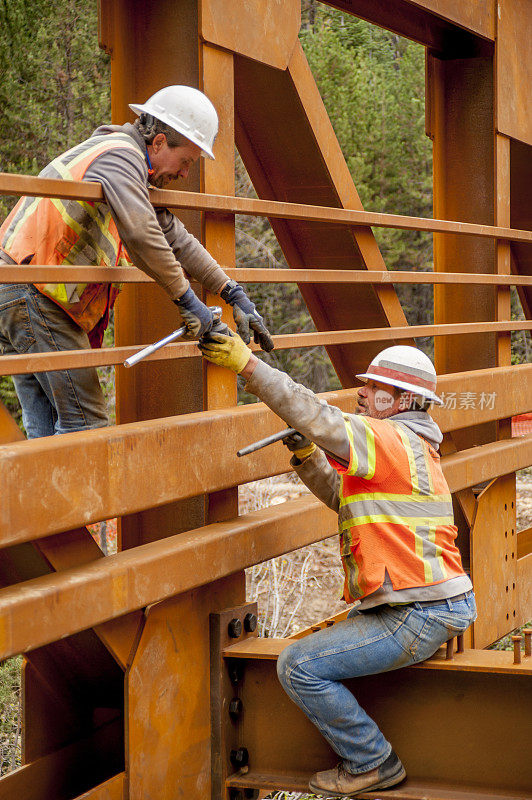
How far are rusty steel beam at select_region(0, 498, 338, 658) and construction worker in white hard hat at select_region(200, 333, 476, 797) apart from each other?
433 millimetres

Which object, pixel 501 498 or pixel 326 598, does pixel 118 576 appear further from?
pixel 326 598

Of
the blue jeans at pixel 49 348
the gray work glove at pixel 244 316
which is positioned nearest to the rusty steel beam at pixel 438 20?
the gray work glove at pixel 244 316

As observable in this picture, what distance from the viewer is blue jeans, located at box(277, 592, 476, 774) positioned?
3.65 metres

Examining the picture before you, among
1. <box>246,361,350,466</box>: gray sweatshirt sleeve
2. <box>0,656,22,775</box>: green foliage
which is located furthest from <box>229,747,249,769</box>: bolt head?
<box>0,656,22,775</box>: green foliage

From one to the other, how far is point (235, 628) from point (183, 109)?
1999 millimetres

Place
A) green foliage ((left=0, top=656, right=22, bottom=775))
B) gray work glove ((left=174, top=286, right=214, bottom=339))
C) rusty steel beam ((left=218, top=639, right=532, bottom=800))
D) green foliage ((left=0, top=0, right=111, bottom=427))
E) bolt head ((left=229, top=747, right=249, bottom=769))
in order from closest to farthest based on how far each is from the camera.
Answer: gray work glove ((left=174, top=286, right=214, bottom=339))
rusty steel beam ((left=218, top=639, right=532, bottom=800))
bolt head ((left=229, top=747, right=249, bottom=769))
green foliage ((left=0, top=656, right=22, bottom=775))
green foliage ((left=0, top=0, right=111, bottom=427))

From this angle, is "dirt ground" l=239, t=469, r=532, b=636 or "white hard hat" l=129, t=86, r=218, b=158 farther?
"dirt ground" l=239, t=469, r=532, b=636

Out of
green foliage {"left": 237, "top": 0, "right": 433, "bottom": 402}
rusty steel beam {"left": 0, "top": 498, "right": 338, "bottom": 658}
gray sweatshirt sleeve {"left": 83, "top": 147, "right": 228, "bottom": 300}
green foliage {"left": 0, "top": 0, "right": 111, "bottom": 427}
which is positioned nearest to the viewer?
rusty steel beam {"left": 0, "top": 498, "right": 338, "bottom": 658}

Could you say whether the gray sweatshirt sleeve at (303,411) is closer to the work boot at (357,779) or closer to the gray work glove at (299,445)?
the gray work glove at (299,445)

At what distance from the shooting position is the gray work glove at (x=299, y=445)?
3.74m

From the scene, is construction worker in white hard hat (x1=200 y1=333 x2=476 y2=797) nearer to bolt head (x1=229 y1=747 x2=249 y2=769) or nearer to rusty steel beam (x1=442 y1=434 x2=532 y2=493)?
bolt head (x1=229 y1=747 x2=249 y2=769)

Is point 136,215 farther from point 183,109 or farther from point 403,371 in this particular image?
point 403,371

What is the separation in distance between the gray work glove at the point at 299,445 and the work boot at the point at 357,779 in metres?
1.15

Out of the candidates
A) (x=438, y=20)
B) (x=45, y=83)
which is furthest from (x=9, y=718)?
(x=45, y=83)
